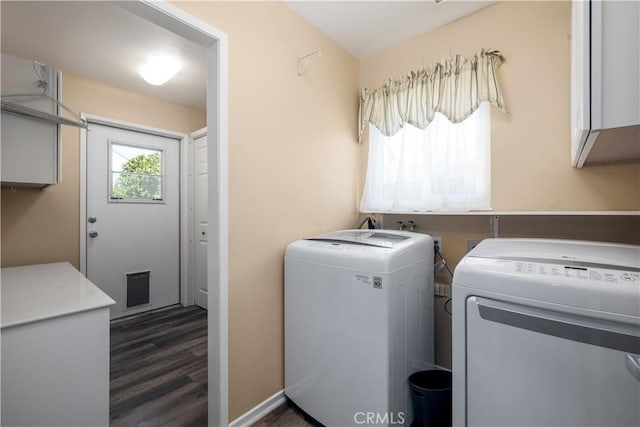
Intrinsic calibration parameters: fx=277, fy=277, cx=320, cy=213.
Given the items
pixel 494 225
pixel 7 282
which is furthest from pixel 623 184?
pixel 7 282

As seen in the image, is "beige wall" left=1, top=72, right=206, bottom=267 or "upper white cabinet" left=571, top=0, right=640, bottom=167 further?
"beige wall" left=1, top=72, right=206, bottom=267

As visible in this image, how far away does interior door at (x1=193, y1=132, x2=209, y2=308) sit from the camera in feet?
10.7

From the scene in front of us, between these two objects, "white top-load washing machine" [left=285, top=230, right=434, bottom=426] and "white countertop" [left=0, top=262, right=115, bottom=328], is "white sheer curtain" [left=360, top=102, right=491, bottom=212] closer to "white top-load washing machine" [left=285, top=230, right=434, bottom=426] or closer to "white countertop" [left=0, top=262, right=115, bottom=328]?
"white top-load washing machine" [left=285, top=230, right=434, bottom=426]

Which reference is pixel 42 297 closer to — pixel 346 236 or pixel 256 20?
pixel 346 236

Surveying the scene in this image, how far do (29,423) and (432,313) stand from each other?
188cm

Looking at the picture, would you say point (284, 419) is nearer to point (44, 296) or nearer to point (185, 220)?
point (44, 296)

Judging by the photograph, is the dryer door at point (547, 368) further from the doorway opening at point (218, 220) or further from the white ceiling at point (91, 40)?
the white ceiling at point (91, 40)

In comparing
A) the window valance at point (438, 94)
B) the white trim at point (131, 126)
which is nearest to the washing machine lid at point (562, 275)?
the window valance at point (438, 94)

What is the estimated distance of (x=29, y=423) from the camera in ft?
3.06

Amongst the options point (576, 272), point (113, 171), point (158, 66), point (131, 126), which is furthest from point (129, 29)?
point (576, 272)

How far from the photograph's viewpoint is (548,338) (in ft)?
2.78

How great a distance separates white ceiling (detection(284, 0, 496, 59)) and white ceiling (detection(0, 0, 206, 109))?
1.04 m

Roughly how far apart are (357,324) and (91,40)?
272 centimetres

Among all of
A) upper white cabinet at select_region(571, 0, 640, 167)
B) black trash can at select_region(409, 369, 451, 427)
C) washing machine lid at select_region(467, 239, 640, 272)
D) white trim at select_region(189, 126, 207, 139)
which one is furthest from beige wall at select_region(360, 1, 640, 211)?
white trim at select_region(189, 126, 207, 139)
